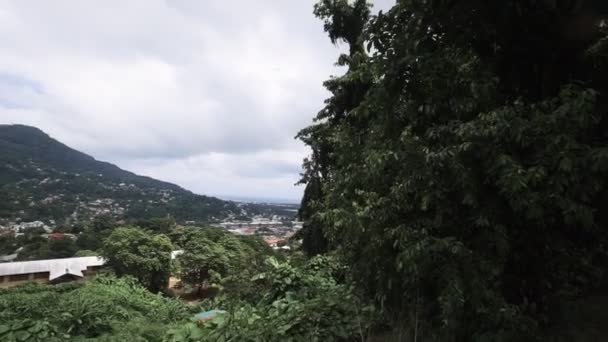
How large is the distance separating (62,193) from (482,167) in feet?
227

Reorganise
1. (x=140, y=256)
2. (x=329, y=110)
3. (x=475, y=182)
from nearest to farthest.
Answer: (x=475, y=182)
(x=329, y=110)
(x=140, y=256)

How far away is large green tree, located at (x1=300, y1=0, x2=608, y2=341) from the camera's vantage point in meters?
1.86

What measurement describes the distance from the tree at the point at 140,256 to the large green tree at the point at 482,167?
13.3m

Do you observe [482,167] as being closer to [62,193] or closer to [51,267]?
[51,267]

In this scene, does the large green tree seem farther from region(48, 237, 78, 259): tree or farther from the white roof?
region(48, 237, 78, 259): tree

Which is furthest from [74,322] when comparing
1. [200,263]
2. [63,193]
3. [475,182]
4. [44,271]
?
[63,193]

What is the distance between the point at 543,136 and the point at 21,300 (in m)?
7.91

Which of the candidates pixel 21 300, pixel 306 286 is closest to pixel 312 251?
pixel 306 286

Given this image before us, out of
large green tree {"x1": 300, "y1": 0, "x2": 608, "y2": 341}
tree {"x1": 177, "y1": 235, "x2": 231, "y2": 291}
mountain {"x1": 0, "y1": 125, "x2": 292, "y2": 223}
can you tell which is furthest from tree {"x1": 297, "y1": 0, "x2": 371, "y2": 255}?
mountain {"x1": 0, "y1": 125, "x2": 292, "y2": 223}

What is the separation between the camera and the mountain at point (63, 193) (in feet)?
153

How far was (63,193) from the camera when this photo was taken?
189 feet

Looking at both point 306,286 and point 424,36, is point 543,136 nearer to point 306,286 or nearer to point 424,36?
point 424,36

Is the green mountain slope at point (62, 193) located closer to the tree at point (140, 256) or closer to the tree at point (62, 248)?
the tree at point (62, 248)

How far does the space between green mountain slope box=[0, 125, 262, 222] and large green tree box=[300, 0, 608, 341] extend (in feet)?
168
